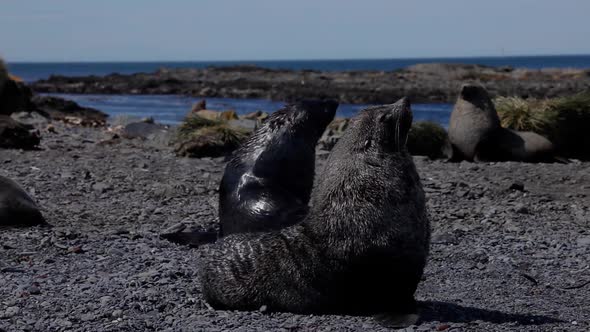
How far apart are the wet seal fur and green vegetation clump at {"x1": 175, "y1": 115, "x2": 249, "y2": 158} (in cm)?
382

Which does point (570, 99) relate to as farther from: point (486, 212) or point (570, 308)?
point (570, 308)

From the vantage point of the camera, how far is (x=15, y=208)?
912 cm

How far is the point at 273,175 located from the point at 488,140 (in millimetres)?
7476

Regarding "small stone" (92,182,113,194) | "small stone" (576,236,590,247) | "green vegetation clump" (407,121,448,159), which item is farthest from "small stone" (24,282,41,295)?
"green vegetation clump" (407,121,448,159)

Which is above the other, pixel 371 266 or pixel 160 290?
pixel 371 266

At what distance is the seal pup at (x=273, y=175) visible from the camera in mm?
7977

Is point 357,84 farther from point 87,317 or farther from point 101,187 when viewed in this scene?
point 87,317

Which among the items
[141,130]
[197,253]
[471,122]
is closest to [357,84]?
[141,130]

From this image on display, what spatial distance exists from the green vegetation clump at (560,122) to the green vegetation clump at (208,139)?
15.9 feet

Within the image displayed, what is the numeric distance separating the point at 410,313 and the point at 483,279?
1.73 metres

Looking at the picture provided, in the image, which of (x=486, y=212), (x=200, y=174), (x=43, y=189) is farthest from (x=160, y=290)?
(x=200, y=174)

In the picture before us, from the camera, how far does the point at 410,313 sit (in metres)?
5.70

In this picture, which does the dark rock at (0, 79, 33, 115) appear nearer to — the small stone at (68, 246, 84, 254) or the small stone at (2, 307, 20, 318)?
the small stone at (68, 246, 84, 254)

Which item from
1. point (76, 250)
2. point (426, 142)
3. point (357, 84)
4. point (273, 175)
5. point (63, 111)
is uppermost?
point (273, 175)
